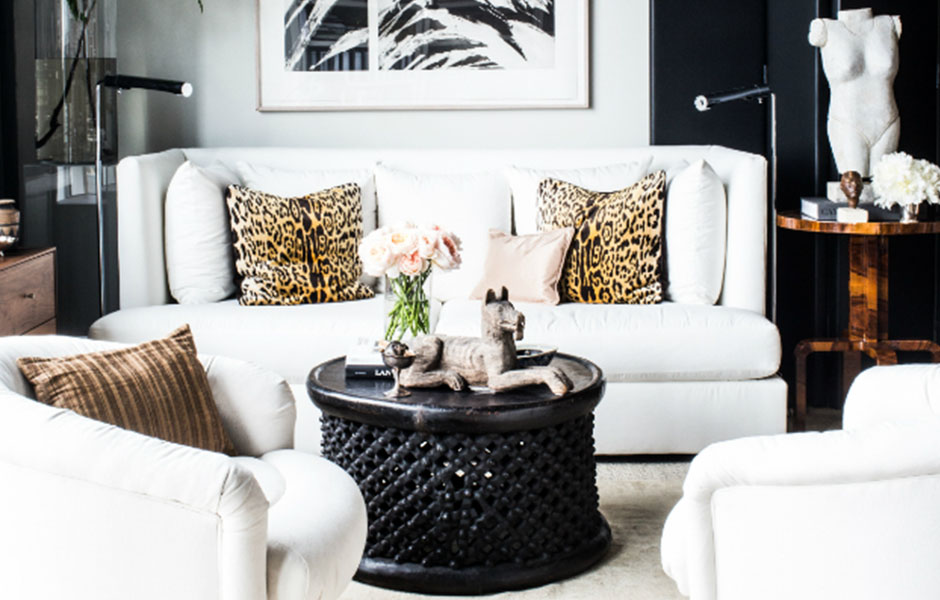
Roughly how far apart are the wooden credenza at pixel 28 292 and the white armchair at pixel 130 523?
5.49 feet

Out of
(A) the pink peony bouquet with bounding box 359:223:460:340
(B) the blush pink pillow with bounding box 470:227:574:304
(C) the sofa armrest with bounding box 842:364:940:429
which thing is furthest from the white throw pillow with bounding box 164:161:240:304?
(C) the sofa armrest with bounding box 842:364:940:429

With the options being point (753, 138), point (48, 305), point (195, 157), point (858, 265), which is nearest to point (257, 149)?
point (195, 157)

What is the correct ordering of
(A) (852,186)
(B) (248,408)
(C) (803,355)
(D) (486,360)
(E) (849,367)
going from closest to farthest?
→ (B) (248,408) < (D) (486,360) < (A) (852,186) < (C) (803,355) < (E) (849,367)

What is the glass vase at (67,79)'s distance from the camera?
4469 mm

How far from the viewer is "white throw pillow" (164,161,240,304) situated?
405cm

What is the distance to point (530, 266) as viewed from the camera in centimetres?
401

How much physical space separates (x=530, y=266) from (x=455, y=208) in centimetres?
42

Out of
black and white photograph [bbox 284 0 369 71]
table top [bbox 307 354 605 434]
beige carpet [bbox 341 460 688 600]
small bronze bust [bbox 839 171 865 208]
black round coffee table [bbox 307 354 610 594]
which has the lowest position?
beige carpet [bbox 341 460 688 600]

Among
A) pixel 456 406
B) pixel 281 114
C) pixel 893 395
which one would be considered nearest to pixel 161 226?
pixel 281 114

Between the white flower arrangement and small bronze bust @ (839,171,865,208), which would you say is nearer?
the white flower arrangement

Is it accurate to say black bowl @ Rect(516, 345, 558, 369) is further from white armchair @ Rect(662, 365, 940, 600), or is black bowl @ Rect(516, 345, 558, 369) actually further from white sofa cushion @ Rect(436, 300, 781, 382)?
white armchair @ Rect(662, 365, 940, 600)

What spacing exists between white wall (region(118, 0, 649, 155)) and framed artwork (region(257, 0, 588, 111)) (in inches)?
2.3

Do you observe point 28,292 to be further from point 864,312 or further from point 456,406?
point 864,312

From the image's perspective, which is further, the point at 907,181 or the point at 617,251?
the point at 617,251
